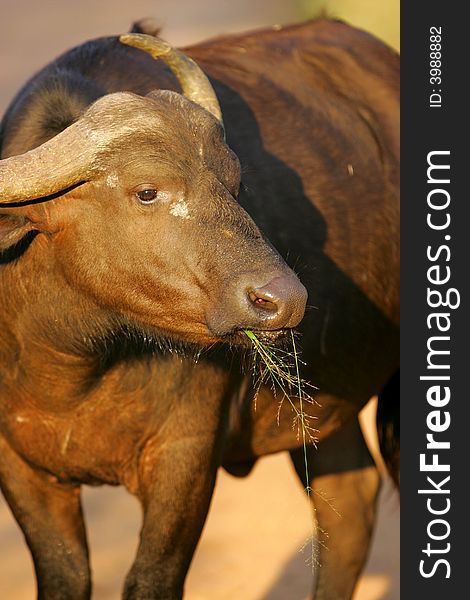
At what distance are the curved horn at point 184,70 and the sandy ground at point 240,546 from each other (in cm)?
326

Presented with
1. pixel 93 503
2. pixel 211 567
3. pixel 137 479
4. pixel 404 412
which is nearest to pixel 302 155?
pixel 404 412

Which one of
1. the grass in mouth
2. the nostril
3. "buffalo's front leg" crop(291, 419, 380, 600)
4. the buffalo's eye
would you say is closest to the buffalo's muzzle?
the nostril

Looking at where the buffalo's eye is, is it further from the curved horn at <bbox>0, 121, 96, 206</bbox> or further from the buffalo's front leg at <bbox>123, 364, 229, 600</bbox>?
the buffalo's front leg at <bbox>123, 364, 229, 600</bbox>

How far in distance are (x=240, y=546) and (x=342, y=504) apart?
4.10 ft

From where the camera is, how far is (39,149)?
5.20m

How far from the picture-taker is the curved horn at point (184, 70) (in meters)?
5.70

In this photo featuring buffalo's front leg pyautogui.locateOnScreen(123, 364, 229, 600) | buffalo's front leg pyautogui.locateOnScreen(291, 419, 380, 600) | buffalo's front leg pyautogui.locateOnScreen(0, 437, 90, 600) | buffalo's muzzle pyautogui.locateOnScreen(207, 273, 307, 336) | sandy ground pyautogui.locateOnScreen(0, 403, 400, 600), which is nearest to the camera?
buffalo's muzzle pyautogui.locateOnScreen(207, 273, 307, 336)

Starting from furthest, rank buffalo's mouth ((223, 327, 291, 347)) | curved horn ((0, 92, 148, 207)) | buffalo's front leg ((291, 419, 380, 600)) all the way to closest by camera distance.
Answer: buffalo's front leg ((291, 419, 380, 600)), curved horn ((0, 92, 148, 207)), buffalo's mouth ((223, 327, 291, 347))

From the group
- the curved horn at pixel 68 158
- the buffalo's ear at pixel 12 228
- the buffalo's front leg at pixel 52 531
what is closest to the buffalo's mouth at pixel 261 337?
the curved horn at pixel 68 158

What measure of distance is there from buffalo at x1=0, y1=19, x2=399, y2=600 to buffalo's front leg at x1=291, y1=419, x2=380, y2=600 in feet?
0.04

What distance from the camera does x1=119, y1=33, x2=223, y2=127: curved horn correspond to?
224 inches

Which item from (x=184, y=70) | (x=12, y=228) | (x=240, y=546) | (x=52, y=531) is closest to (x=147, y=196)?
(x=12, y=228)

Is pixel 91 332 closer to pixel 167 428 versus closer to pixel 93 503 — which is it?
pixel 167 428

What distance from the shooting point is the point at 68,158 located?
16.8ft
